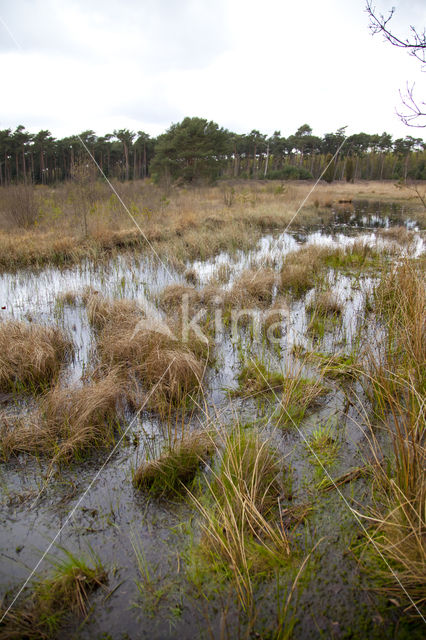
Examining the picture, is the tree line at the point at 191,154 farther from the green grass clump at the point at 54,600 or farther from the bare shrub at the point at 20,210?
the green grass clump at the point at 54,600

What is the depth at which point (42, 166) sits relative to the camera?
31.0 m

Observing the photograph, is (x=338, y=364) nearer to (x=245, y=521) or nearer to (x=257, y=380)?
(x=257, y=380)

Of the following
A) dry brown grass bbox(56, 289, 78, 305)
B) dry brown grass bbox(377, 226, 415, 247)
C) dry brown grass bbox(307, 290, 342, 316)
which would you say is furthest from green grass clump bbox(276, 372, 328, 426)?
dry brown grass bbox(377, 226, 415, 247)

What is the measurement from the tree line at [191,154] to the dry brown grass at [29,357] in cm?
703

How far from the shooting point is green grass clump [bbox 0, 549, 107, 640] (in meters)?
1.47

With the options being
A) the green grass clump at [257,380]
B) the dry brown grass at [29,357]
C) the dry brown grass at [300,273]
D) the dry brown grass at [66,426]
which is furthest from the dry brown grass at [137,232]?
the dry brown grass at [66,426]

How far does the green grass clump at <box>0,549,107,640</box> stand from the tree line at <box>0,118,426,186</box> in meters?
9.70

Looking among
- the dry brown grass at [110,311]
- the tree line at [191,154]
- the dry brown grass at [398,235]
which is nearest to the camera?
the dry brown grass at [110,311]

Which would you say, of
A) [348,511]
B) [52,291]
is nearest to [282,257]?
[52,291]

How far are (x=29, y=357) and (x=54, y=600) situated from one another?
2.37m

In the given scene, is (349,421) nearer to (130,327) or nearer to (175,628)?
(175,628)

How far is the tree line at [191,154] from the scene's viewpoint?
1051 inches

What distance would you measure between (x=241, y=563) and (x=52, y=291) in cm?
549

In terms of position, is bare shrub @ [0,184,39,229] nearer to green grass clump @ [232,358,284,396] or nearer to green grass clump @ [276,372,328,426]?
green grass clump @ [232,358,284,396]
